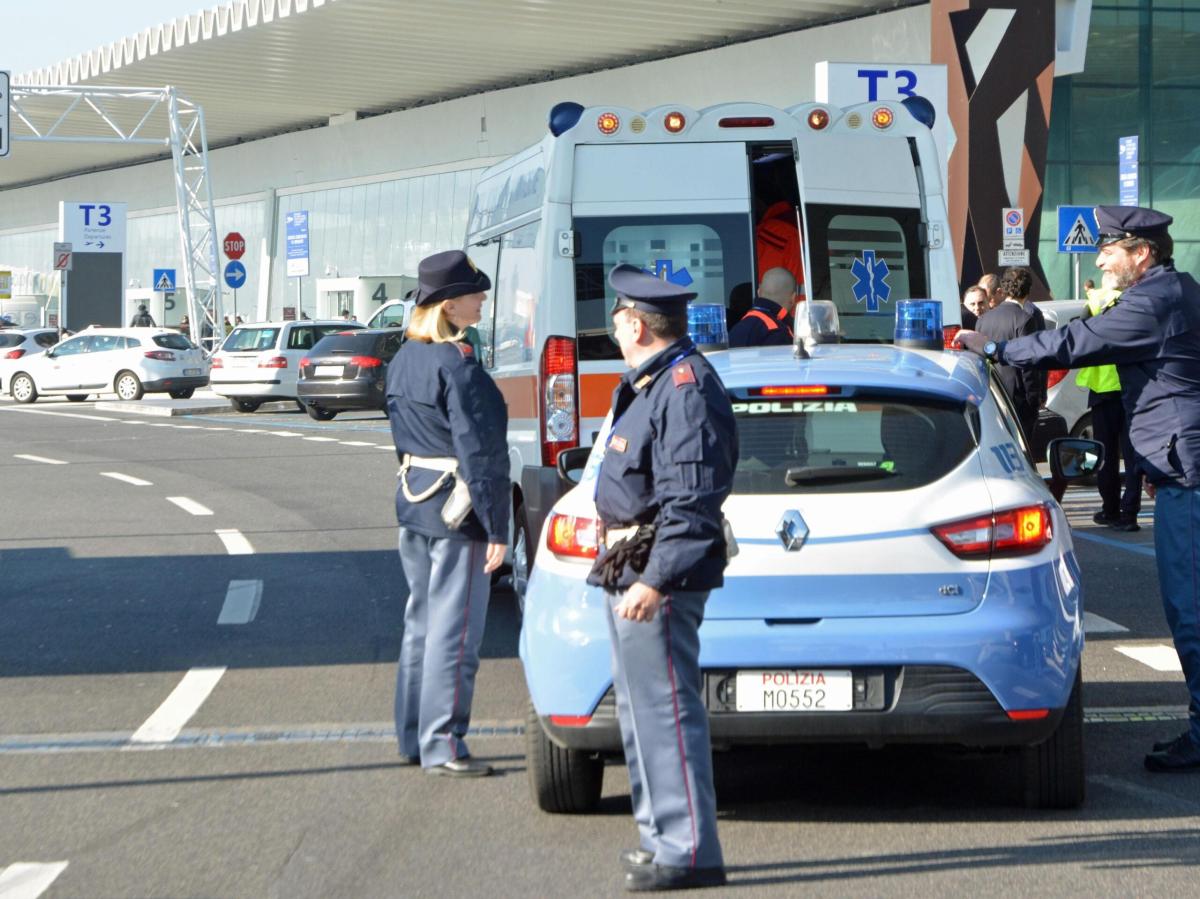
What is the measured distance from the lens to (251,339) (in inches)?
1382

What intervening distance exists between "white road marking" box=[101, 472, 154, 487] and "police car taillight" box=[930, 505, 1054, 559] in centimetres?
1536

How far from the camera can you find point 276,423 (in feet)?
106

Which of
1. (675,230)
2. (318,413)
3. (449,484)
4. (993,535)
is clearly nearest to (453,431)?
(449,484)

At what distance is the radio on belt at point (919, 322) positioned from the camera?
7.51 metres

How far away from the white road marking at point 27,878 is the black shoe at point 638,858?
155 centimetres

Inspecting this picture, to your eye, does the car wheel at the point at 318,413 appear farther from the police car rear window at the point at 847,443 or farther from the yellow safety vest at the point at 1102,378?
Answer: the police car rear window at the point at 847,443

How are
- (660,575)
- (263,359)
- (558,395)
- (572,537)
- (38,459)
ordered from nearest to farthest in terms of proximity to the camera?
(660,575) < (572,537) < (558,395) < (38,459) < (263,359)

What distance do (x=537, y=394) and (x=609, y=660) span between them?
13.2 ft

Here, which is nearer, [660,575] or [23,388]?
[660,575]

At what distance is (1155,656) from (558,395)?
303 centimetres

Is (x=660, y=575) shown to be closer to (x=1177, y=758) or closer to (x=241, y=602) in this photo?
(x=1177, y=758)

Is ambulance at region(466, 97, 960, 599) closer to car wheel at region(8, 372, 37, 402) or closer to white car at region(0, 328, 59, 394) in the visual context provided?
car wheel at region(8, 372, 37, 402)

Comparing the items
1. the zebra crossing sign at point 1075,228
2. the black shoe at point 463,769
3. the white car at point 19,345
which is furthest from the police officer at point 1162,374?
the white car at point 19,345

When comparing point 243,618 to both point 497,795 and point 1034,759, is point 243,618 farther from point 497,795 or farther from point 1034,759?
point 1034,759
